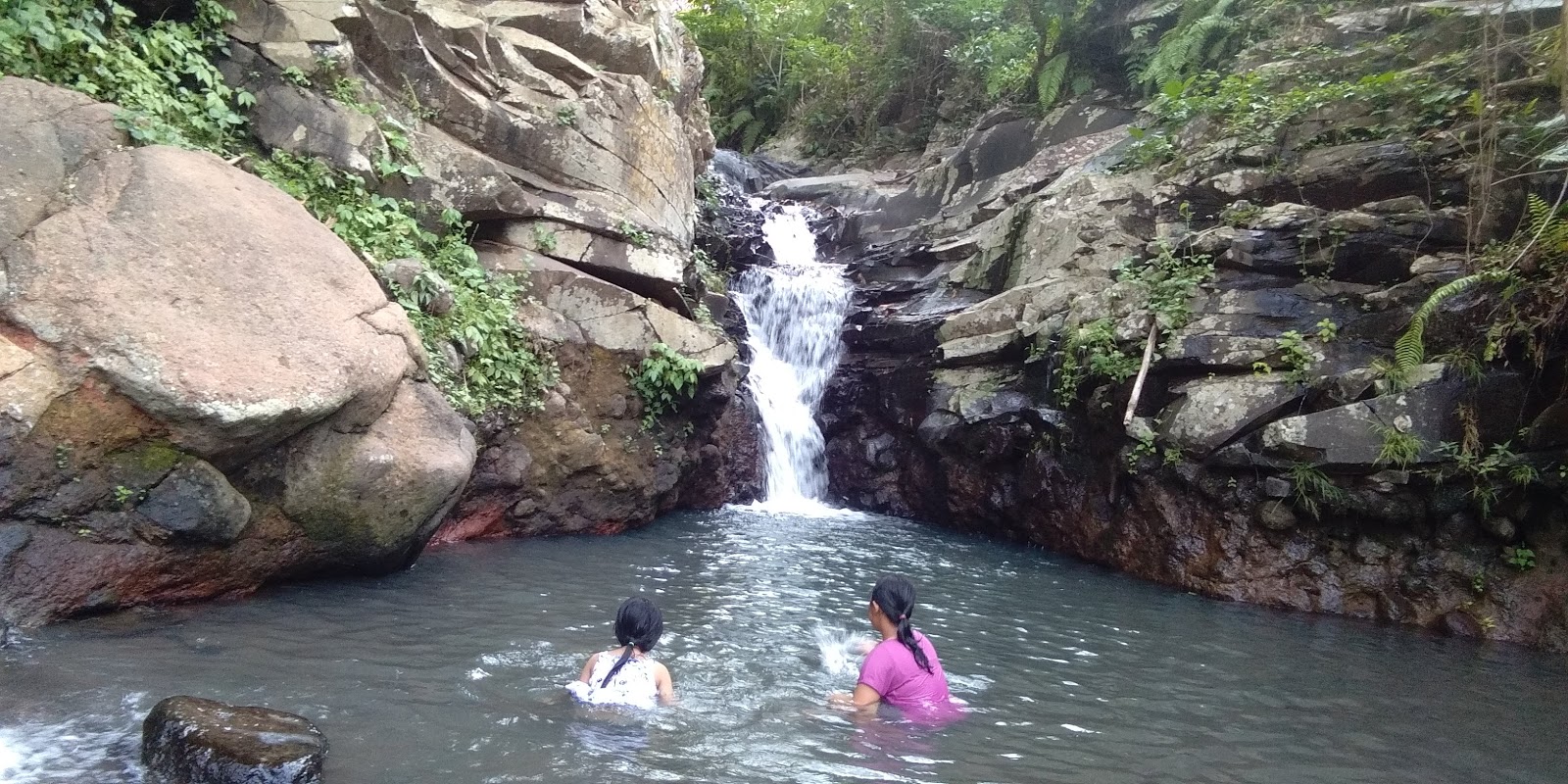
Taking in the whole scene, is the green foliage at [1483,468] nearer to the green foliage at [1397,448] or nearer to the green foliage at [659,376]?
the green foliage at [1397,448]

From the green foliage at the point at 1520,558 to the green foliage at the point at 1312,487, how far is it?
1536mm

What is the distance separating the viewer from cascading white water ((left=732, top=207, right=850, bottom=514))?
16.6 metres

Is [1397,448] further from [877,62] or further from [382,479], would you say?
[877,62]

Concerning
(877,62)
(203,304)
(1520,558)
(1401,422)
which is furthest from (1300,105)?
(877,62)

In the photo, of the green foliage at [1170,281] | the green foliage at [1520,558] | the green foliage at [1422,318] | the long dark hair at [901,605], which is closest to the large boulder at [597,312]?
the green foliage at [1170,281]

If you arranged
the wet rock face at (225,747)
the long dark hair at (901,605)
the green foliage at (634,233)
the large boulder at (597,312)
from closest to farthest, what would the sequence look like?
the wet rock face at (225,747) < the long dark hair at (901,605) < the large boulder at (597,312) < the green foliage at (634,233)

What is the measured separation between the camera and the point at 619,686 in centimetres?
552

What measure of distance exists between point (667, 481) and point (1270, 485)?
788 cm

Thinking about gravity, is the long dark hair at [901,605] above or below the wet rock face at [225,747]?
above

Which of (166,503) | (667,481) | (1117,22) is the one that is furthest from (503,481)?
(1117,22)

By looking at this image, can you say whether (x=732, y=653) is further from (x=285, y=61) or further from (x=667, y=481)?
(x=285, y=61)

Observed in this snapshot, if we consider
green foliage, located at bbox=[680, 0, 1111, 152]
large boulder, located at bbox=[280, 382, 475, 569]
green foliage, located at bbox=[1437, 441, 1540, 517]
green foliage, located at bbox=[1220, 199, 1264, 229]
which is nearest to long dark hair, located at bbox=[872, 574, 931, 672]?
large boulder, located at bbox=[280, 382, 475, 569]

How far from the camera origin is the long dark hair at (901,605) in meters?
5.62

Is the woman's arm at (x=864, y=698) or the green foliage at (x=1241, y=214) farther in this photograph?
the green foliage at (x=1241, y=214)
